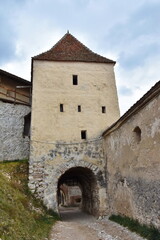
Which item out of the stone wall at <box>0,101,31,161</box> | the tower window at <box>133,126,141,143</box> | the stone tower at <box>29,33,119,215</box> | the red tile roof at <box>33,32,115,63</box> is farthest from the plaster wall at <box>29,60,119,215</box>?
the tower window at <box>133,126,141,143</box>

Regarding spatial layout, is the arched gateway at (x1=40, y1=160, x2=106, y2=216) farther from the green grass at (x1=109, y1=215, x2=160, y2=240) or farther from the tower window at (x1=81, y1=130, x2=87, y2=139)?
the green grass at (x1=109, y1=215, x2=160, y2=240)

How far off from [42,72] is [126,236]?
9.15 metres

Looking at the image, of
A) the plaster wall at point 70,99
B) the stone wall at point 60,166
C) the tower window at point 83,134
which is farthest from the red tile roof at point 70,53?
the stone wall at point 60,166

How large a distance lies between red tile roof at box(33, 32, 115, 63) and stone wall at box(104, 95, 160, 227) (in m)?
5.24

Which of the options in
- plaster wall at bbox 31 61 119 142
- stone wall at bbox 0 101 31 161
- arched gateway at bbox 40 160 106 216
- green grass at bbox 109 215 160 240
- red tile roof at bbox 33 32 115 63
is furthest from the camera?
stone wall at bbox 0 101 31 161

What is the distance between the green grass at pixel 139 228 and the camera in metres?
6.22

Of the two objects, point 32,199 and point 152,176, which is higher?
Answer: point 152,176

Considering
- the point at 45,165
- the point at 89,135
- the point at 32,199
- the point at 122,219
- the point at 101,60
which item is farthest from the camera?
the point at 101,60

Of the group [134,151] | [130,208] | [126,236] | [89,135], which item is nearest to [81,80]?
[89,135]

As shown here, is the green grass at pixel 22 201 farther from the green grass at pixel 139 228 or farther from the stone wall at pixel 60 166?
the green grass at pixel 139 228

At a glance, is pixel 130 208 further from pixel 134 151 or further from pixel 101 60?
pixel 101 60

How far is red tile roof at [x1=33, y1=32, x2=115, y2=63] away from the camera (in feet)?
43.6

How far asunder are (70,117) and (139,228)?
654 centimetres

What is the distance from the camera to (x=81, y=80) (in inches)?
513
